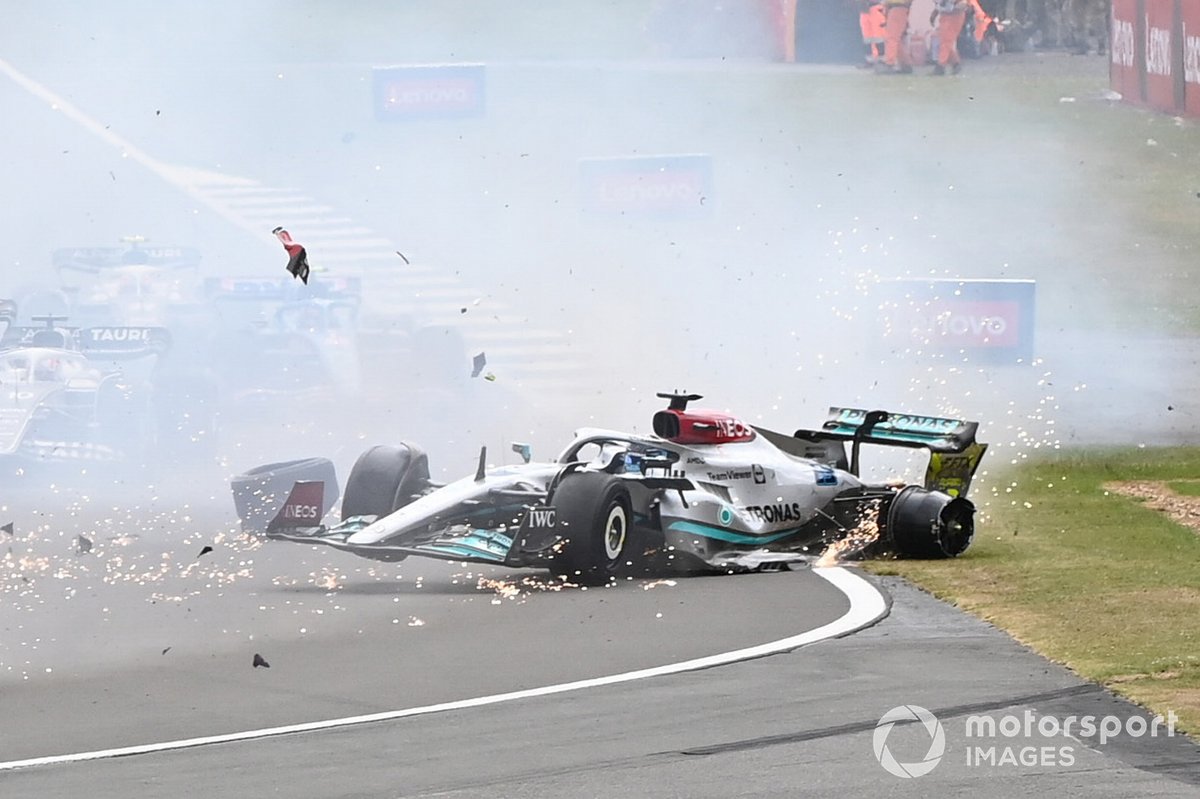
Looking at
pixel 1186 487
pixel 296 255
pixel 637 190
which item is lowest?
pixel 1186 487

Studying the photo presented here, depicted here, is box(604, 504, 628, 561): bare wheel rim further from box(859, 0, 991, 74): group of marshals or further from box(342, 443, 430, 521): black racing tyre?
box(859, 0, 991, 74): group of marshals

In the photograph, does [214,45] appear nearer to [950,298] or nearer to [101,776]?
[950,298]

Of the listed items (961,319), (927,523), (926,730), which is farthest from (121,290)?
(926,730)

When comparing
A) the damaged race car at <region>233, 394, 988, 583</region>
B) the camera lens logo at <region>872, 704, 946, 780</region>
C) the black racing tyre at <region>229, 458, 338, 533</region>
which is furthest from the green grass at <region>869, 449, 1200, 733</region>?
the black racing tyre at <region>229, 458, 338, 533</region>

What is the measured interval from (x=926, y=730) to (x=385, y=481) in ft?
22.1

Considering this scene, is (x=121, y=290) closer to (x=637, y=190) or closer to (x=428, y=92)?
(x=637, y=190)

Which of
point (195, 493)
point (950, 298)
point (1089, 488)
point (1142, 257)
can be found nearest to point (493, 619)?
point (195, 493)

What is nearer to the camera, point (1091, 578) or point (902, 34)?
point (1091, 578)

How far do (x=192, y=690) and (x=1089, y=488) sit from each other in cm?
1076

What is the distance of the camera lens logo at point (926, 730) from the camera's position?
8.99m

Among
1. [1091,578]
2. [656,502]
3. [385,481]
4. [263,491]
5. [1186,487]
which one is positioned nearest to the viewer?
[1091,578]

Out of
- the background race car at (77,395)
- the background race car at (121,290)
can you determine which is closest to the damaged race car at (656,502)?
the background race car at (77,395)

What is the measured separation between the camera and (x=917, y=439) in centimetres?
1619

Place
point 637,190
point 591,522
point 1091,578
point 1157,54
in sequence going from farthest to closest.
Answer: point 1157,54 → point 637,190 → point 1091,578 → point 591,522
